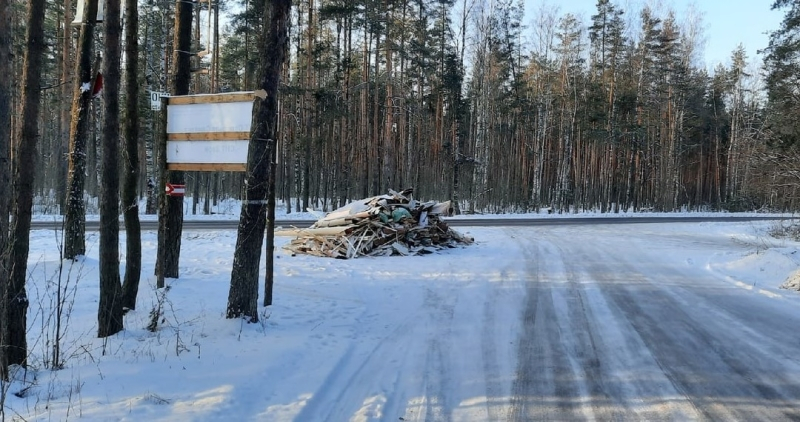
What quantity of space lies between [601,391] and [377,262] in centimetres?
852

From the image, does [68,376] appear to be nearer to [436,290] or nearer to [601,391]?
[601,391]

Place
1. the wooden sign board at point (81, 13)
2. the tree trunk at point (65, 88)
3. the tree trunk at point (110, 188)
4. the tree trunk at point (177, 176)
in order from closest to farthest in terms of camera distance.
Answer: the tree trunk at point (110, 188)
the wooden sign board at point (81, 13)
the tree trunk at point (177, 176)
the tree trunk at point (65, 88)

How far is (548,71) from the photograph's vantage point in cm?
4416

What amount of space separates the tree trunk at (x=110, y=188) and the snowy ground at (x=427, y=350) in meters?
0.37

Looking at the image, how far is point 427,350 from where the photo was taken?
6.19 m

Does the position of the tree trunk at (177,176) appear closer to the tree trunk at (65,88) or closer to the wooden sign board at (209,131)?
the wooden sign board at (209,131)

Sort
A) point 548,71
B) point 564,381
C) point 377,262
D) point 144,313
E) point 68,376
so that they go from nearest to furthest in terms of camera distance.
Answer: point 68,376
point 564,381
point 144,313
point 377,262
point 548,71

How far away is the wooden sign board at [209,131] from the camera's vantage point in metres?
7.29

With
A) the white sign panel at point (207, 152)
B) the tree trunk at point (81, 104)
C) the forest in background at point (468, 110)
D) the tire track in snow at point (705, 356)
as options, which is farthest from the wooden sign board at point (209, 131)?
the forest in background at point (468, 110)

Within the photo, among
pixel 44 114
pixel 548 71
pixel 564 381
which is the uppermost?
pixel 548 71

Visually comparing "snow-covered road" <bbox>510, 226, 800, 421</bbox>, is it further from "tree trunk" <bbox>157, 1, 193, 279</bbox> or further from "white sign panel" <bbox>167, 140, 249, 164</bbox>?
"tree trunk" <bbox>157, 1, 193, 279</bbox>

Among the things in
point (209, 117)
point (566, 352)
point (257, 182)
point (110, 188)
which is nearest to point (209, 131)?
point (209, 117)

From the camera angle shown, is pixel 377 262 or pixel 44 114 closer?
pixel 377 262

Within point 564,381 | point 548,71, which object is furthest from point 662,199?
Result: point 564,381
